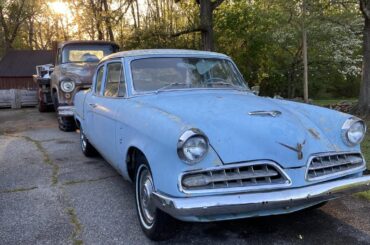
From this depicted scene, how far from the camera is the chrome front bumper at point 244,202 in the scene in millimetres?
2713

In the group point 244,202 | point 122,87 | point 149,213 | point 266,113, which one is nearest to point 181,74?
point 122,87

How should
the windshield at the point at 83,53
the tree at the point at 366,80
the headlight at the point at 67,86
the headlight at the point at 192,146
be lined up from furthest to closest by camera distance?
the windshield at the point at 83,53, the tree at the point at 366,80, the headlight at the point at 67,86, the headlight at the point at 192,146

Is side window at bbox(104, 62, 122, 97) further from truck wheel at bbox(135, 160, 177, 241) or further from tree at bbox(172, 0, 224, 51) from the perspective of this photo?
tree at bbox(172, 0, 224, 51)

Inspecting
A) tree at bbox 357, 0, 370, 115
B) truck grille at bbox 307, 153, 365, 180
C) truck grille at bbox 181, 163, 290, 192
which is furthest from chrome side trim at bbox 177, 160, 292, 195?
tree at bbox 357, 0, 370, 115

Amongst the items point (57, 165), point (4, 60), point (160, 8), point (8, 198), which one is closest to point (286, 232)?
point (8, 198)

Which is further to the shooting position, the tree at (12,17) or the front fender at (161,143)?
the tree at (12,17)

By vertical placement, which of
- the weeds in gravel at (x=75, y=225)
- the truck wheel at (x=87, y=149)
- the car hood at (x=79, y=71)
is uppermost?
the car hood at (x=79, y=71)

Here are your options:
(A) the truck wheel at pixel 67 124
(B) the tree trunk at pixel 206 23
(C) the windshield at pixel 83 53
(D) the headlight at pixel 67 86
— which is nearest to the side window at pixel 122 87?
(D) the headlight at pixel 67 86

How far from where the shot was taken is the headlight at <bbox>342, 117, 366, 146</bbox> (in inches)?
135

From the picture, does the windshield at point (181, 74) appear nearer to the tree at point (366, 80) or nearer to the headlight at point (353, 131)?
the headlight at point (353, 131)

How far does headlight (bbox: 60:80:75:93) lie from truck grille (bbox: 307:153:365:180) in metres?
6.75

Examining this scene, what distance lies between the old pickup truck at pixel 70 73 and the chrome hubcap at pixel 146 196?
5610mm

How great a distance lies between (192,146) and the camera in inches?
113

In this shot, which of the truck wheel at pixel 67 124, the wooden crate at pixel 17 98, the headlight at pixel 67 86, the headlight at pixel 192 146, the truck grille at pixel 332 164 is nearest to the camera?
the headlight at pixel 192 146
